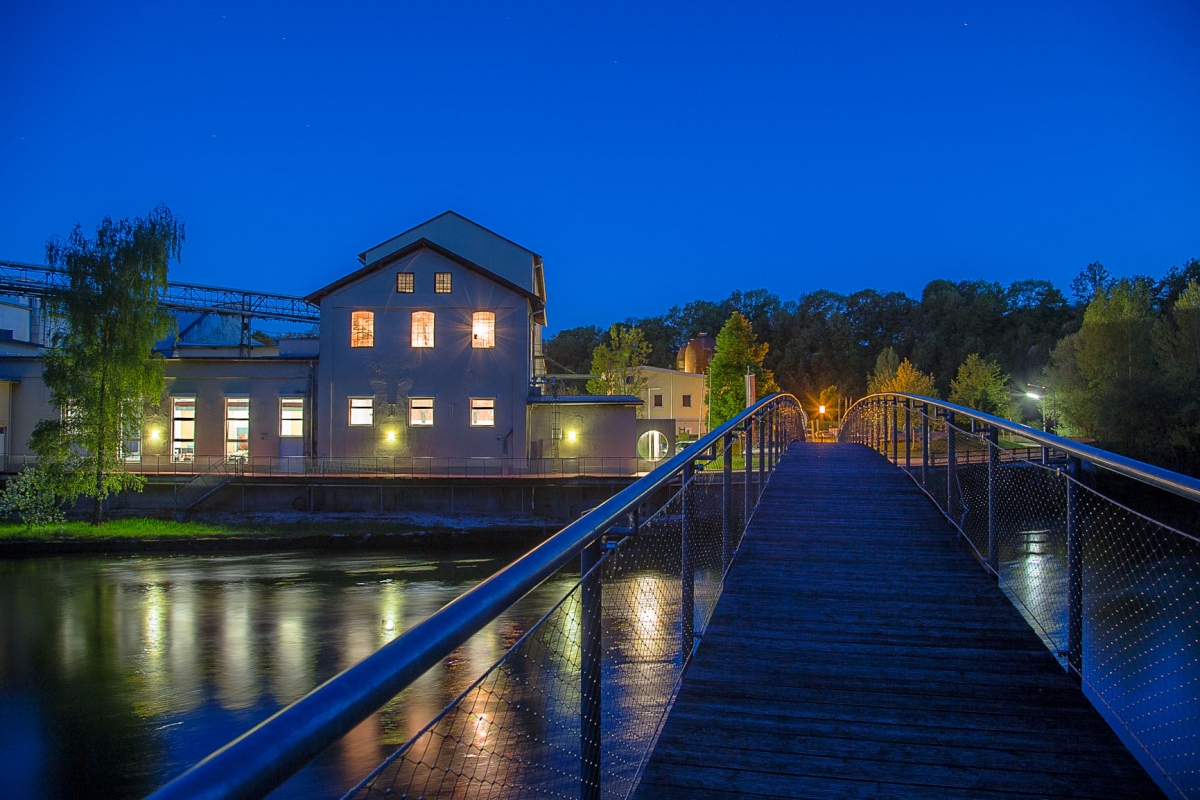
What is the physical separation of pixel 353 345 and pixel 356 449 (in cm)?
389

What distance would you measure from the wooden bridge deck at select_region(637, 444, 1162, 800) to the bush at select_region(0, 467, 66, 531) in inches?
1016

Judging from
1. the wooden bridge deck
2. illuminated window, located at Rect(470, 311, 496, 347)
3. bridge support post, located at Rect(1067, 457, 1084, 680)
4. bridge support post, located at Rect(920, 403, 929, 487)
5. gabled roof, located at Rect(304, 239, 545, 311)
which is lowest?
the wooden bridge deck

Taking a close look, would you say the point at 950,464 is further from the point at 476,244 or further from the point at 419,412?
the point at 476,244

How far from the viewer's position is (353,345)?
31.0 meters

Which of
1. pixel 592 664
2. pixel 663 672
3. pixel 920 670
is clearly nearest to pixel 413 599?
pixel 663 672

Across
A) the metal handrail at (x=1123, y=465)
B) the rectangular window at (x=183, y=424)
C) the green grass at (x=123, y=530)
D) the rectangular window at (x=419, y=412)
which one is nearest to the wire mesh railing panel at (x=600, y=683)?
the metal handrail at (x=1123, y=465)

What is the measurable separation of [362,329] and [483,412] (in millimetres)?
5541

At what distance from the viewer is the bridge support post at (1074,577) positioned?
4.22 m

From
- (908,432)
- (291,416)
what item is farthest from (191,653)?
(291,416)

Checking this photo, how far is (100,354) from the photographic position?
25.8 metres

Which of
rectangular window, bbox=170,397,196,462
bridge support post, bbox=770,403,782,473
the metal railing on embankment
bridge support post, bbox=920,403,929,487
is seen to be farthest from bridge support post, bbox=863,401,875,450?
rectangular window, bbox=170,397,196,462

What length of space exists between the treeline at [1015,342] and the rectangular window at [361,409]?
106 feet

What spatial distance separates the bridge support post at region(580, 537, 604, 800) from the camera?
8.03 feet

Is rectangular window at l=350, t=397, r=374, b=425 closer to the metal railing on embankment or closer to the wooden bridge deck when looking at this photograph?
the metal railing on embankment
